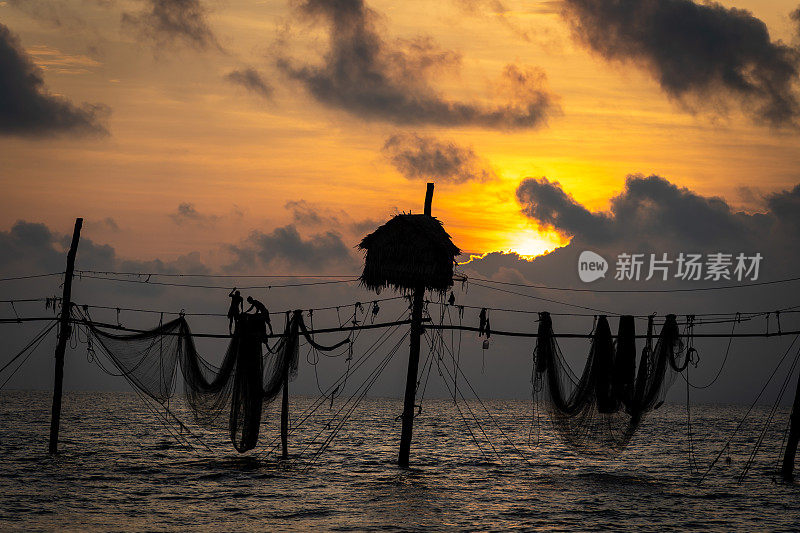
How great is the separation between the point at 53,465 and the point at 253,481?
362 inches

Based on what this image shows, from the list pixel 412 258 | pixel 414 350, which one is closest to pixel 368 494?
pixel 414 350

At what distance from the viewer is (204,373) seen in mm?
24391

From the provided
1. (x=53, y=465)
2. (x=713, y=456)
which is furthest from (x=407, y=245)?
(x=713, y=456)

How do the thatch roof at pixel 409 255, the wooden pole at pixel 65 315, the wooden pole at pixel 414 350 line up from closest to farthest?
the thatch roof at pixel 409 255 < the wooden pole at pixel 414 350 < the wooden pole at pixel 65 315

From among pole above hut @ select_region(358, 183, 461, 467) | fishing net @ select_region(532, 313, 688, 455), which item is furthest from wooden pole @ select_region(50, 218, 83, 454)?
fishing net @ select_region(532, 313, 688, 455)

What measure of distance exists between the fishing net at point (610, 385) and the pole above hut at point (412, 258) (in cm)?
386

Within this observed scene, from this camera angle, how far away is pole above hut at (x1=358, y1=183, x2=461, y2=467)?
2291 cm

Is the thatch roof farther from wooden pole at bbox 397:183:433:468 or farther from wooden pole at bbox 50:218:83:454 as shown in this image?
wooden pole at bbox 50:218:83:454

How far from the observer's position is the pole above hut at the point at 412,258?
75.2 feet

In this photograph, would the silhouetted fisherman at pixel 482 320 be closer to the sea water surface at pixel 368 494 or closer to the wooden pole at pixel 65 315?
the sea water surface at pixel 368 494

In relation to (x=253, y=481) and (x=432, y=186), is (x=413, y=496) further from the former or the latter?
(x=432, y=186)

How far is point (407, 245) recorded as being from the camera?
75.3 feet

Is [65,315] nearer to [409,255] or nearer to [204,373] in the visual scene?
[204,373]

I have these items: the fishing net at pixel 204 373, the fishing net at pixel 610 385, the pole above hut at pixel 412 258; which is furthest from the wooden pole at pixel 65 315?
the fishing net at pixel 610 385
